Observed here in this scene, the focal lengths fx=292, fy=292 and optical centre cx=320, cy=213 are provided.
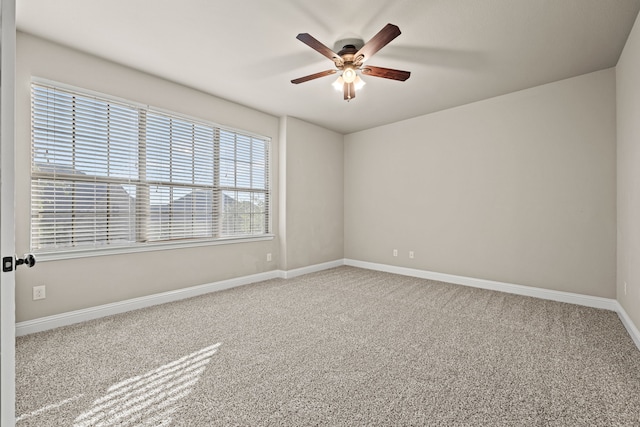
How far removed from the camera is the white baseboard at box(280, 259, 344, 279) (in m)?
4.59

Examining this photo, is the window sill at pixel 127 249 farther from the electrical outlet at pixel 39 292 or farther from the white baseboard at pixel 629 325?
the white baseboard at pixel 629 325

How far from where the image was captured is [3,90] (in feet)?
3.13

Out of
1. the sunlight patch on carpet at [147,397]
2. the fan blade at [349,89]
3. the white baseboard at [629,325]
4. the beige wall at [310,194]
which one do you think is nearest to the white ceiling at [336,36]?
the fan blade at [349,89]

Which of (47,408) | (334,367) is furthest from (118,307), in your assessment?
(334,367)

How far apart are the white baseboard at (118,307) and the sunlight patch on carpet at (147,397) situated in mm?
1407

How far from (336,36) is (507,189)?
9.50 feet

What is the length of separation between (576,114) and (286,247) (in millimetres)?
4017

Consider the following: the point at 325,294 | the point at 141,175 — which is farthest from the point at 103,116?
the point at 325,294

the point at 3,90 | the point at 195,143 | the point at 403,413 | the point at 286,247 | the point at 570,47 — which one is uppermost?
the point at 570,47

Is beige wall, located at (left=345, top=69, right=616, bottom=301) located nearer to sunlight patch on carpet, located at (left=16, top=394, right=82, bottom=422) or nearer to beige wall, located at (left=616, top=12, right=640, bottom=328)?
beige wall, located at (left=616, top=12, right=640, bottom=328)

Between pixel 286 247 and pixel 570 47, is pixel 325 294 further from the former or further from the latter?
pixel 570 47

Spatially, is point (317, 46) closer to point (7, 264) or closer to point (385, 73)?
point (385, 73)

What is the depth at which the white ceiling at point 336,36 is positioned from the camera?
2.17m

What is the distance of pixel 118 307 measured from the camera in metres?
2.99
